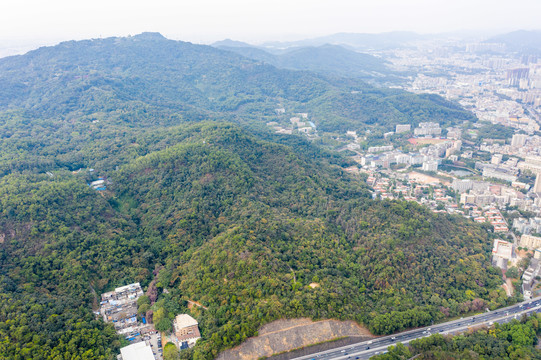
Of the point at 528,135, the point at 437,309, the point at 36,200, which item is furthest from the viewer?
the point at 528,135

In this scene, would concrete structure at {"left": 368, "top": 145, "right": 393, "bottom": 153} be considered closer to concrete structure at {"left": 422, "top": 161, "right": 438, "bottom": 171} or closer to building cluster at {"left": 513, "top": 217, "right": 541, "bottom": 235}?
concrete structure at {"left": 422, "top": 161, "right": 438, "bottom": 171}

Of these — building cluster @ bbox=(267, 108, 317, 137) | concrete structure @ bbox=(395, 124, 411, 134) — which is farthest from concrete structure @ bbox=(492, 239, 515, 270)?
building cluster @ bbox=(267, 108, 317, 137)

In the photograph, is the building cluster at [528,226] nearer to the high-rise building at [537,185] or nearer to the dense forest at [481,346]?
the high-rise building at [537,185]

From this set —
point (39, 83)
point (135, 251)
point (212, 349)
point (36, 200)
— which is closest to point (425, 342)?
point (212, 349)

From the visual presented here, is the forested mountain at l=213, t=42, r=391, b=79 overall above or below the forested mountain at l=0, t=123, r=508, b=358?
above

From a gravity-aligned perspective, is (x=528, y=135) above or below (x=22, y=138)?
below

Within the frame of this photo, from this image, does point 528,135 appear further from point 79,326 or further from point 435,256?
point 79,326

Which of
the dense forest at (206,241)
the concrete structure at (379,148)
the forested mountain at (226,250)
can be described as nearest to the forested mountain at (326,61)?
the concrete structure at (379,148)
